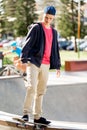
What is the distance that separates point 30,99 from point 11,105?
2.61m

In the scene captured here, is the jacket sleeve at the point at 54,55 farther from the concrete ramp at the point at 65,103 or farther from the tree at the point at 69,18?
the tree at the point at 69,18

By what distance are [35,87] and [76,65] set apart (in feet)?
33.8

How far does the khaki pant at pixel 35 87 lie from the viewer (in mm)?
5840

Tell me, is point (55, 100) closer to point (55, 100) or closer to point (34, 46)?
point (55, 100)

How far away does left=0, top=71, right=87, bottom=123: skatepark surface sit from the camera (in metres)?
8.57

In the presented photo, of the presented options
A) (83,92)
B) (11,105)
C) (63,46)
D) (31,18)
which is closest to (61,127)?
(11,105)

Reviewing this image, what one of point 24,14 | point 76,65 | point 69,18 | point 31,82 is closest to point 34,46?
point 31,82

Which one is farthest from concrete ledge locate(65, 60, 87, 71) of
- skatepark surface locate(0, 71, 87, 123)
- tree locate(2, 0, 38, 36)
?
tree locate(2, 0, 38, 36)

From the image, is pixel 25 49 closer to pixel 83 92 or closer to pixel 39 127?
pixel 39 127

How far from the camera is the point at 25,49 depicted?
5875 millimetres

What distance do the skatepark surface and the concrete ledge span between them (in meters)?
5.60

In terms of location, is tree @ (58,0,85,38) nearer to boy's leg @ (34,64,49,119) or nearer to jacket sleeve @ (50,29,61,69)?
jacket sleeve @ (50,29,61,69)

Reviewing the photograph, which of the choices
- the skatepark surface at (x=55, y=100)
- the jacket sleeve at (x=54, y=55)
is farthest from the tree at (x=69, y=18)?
the jacket sleeve at (x=54, y=55)

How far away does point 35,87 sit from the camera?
5883 millimetres
